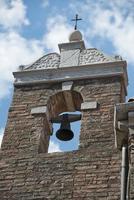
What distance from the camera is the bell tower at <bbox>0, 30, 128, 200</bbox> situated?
32.4ft

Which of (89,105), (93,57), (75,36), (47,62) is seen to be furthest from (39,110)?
(75,36)

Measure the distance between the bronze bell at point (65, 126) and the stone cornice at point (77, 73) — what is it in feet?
2.43

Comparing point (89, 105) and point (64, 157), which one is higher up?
point (89, 105)

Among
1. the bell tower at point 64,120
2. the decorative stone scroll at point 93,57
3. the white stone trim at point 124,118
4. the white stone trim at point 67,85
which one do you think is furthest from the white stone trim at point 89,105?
the white stone trim at point 124,118

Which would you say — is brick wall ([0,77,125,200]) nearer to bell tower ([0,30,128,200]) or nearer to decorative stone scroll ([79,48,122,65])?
bell tower ([0,30,128,200])

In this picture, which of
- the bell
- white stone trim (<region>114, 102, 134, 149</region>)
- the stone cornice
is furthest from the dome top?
white stone trim (<region>114, 102, 134, 149</region>)

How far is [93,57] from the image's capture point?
12.1 metres

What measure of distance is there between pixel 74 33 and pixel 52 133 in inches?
96.3

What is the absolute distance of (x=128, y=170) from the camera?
26.0ft

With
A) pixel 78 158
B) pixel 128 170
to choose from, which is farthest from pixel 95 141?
pixel 128 170

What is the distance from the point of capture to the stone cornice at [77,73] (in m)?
11.7

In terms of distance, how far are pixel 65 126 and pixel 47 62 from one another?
1.59m

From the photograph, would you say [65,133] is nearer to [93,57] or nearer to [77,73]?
[77,73]

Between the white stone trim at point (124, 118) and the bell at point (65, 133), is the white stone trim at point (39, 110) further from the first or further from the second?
the white stone trim at point (124, 118)
